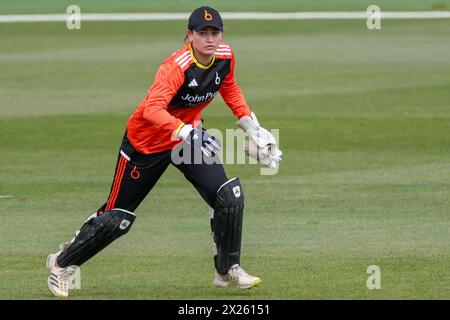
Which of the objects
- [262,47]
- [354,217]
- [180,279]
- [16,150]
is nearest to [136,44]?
[262,47]

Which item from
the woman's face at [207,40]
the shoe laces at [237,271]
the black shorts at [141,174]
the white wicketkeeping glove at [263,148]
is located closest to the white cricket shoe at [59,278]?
the black shorts at [141,174]

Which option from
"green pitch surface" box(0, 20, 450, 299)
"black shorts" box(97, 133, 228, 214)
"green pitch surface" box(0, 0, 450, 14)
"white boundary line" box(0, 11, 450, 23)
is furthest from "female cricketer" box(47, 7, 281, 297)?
"green pitch surface" box(0, 0, 450, 14)

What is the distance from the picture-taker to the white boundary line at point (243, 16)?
33500mm

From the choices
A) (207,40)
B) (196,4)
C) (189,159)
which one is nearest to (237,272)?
(189,159)

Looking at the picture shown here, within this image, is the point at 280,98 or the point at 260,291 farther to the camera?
the point at 280,98

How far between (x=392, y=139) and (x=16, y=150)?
5.55 metres

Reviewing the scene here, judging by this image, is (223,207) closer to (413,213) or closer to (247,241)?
(247,241)

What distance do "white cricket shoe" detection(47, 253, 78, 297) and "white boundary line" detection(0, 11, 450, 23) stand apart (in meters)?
24.0

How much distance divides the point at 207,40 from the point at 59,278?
2.03 m

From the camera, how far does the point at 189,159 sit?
369 inches

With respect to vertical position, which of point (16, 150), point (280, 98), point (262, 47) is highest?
point (262, 47)

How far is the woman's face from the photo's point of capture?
364 inches

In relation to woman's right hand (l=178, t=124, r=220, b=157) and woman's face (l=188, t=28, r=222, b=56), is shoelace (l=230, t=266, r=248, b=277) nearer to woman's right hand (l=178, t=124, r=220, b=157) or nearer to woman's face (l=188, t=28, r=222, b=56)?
woman's right hand (l=178, t=124, r=220, b=157)

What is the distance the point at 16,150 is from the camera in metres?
18.8
